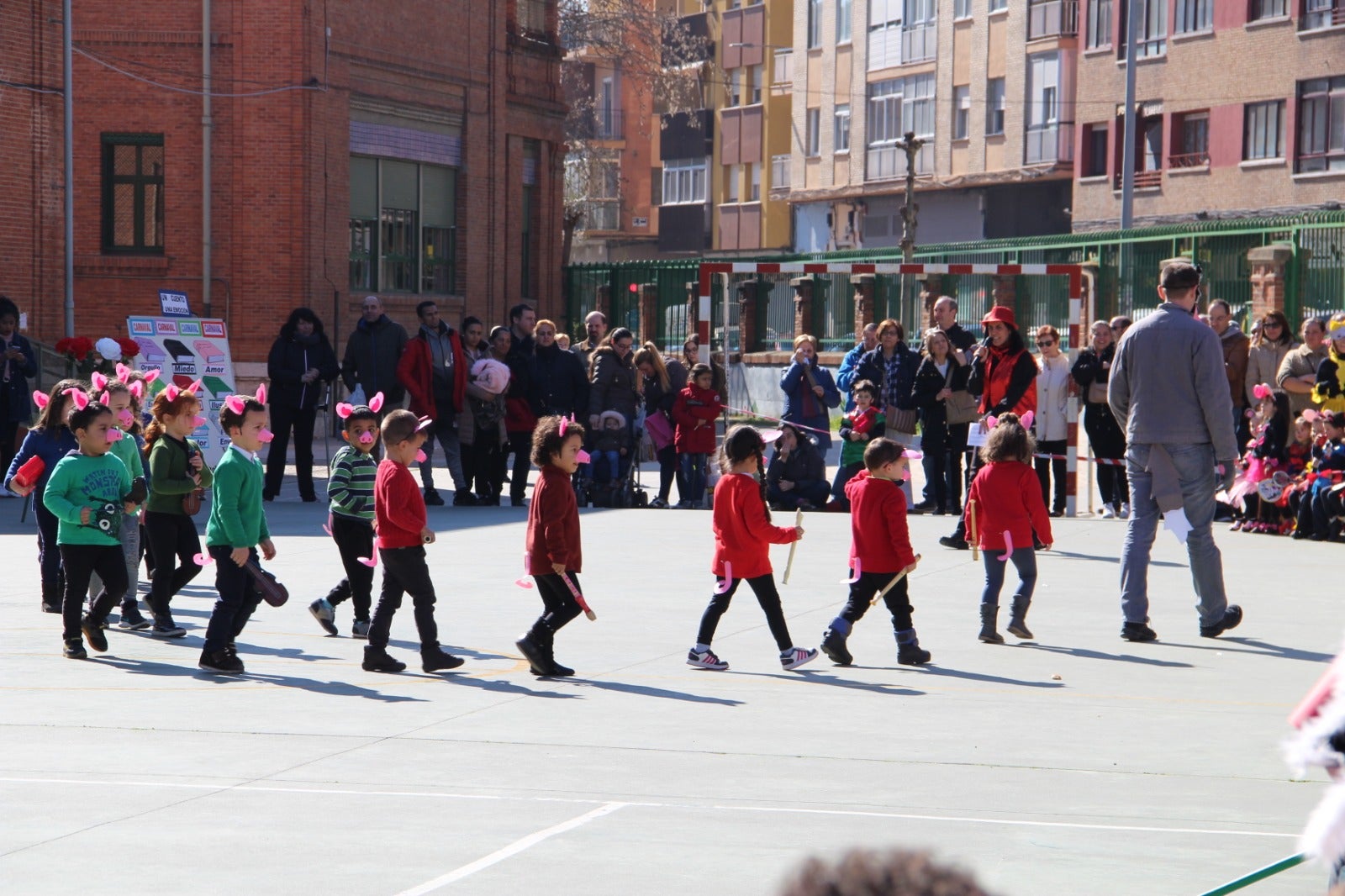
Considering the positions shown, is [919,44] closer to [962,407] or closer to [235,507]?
[962,407]

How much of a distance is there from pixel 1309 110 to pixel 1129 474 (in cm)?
3488

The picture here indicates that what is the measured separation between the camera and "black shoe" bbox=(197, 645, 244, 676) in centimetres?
992

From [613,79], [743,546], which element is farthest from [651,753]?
[613,79]

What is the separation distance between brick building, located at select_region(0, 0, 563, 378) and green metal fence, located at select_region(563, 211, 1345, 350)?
668 centimetres

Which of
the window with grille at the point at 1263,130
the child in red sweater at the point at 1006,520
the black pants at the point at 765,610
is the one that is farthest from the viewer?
the window with grille at the point at 1263,130

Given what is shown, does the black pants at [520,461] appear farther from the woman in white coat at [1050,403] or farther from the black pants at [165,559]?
the black pants at [165,559]

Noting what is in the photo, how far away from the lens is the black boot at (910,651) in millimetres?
10172

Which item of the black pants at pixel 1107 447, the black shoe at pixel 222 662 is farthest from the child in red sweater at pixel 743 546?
the black pants at pixel 1107 447

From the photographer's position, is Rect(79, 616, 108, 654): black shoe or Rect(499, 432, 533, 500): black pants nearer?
Rect(79, 616, 108, 654): black shoe

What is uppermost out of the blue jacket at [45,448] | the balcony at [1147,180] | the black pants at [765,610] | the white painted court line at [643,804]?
the balcony at [1147,180]

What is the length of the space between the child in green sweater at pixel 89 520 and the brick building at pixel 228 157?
17843mm

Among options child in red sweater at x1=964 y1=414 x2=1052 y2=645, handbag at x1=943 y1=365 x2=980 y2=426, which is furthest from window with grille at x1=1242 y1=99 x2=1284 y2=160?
child in red sweater at x1=964 y1=414 x2=1052 y2=645

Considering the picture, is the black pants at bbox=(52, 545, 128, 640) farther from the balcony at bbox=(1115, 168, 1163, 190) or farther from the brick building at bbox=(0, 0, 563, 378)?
the balcony at bbox=(1115, 168, 1163, 190)

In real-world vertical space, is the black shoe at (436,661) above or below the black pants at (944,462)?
below
